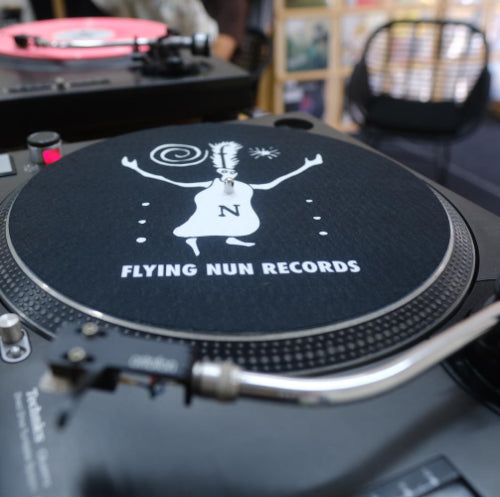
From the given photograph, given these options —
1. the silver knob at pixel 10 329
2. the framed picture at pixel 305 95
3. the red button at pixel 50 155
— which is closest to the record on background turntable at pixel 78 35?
the red button at pixel 50 155

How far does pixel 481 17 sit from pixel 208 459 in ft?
11.4

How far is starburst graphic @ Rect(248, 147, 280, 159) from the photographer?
0.73 metres

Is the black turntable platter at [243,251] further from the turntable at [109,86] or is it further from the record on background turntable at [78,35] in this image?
the record on background turntable at [78,35]

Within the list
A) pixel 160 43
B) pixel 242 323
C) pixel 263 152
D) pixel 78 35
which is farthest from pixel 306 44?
pixel 242 323

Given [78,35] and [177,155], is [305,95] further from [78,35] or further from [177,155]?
[177,155]

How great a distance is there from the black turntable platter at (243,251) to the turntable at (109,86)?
0.21 meters

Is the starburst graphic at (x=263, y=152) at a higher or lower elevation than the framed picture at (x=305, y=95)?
higher

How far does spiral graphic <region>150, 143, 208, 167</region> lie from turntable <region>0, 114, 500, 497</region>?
0.02 m

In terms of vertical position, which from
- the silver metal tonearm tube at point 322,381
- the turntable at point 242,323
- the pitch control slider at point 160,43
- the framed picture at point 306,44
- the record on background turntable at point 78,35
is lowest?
the framed picture at point 306,44

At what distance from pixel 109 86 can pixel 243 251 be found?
553mm

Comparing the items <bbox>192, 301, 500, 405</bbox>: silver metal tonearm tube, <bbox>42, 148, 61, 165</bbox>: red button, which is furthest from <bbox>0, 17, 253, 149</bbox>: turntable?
<bbox>192, 301, 500, 405</bbox>: silver metal tonearm tube

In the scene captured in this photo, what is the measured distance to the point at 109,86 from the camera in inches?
36.1

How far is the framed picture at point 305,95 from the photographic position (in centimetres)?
313

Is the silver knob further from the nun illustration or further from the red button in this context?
the red button
